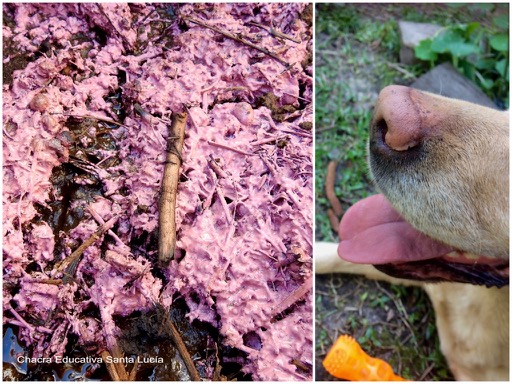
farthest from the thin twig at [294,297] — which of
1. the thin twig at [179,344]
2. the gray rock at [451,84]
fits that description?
the gray rock at [451,84]

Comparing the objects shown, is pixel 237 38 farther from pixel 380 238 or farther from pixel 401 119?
pixel 380 238

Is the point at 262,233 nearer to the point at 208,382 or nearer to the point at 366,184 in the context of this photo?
the point at 208,382

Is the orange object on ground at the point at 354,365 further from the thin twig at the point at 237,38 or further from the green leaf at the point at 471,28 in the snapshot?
the green leaf at the point at 471,28

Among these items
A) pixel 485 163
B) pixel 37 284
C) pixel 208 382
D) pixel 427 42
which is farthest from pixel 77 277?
pixel 427 42

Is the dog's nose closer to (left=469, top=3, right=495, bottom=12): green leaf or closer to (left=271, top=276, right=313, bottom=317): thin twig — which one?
(left=271, top=276, right=313, bottom=317): thin twig

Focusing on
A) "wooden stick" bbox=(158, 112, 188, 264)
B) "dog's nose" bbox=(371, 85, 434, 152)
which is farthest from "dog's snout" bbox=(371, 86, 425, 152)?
"wooden stick" bbox=(158, 112, 188, 264)

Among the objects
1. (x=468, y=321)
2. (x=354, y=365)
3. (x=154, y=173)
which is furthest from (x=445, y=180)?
(x=354, y=365)
